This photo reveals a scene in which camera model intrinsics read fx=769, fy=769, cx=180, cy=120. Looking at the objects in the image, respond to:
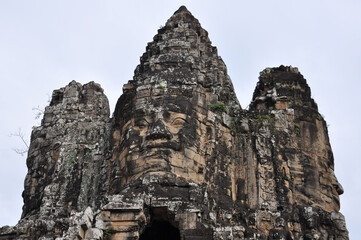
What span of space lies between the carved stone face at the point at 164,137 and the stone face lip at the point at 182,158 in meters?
0.04

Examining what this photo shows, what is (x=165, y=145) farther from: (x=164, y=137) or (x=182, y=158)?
(x=182, y=158)

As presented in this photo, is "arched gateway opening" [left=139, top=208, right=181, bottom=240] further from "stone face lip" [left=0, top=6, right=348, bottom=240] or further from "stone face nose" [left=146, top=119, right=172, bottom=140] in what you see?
"stone face nose" [left=146, top=119, right=172, bottom=140]

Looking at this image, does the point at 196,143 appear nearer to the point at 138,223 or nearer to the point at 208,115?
the point at 208,115

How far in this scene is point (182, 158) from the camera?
2689cm

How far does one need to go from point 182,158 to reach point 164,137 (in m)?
1.01

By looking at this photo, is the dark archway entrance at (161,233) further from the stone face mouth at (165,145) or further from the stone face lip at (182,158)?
the stone face mouth at (165,145)

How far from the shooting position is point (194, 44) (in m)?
31.3

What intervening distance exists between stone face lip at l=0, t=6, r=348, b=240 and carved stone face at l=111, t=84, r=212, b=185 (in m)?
0.04

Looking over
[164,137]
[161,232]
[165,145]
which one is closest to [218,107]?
[164,137]

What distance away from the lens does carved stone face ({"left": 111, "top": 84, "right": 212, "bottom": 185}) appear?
87.6 ft

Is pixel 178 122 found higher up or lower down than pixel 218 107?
lower down

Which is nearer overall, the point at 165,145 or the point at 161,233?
the point at 165,145

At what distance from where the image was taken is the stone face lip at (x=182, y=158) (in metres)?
25.4

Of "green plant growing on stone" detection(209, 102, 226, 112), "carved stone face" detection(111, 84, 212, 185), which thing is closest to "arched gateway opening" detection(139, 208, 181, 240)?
"carved stone face" detection(111, 84, 212, 185)
